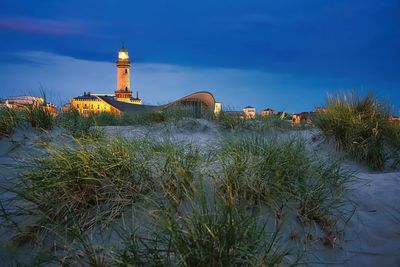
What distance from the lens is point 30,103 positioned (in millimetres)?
6898

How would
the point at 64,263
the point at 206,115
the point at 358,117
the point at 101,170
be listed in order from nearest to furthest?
1. the point at 64,263
2. the point at 101,170
3. the point at 358,117
4. the point at 206,115

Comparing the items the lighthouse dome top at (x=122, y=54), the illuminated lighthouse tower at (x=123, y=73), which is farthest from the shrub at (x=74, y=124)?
the lighthouse dome top at (x=122, y=54)

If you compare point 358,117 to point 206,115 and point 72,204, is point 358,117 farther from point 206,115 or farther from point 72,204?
point 72,204

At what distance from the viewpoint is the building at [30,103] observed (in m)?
6.70

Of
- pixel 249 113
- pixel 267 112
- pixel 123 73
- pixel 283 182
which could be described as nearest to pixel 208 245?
pixel 283 182

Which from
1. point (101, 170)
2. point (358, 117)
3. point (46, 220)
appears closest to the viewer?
point (46, 220)

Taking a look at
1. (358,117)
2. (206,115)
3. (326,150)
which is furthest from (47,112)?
(358,117)

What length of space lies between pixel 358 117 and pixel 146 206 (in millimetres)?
5106

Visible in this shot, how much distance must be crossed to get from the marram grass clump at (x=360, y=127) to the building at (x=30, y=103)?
5799mm

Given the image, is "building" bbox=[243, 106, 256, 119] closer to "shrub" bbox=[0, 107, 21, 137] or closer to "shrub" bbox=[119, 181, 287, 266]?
"shrub" bbox=[0, 107, 21, 137]

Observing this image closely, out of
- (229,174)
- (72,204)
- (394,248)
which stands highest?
(229,174)

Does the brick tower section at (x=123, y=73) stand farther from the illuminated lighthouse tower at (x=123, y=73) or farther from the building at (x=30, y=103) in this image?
the building at (x=30, y=103)

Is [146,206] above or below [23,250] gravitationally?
above

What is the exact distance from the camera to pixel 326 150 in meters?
6.39
